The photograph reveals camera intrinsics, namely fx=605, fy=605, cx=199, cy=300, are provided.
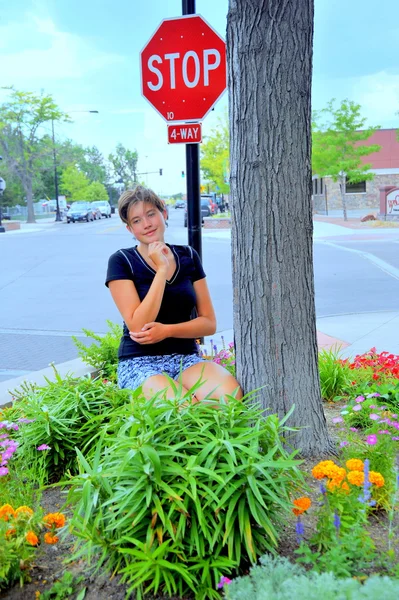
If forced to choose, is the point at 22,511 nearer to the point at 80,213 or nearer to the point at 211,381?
the point at 211,381

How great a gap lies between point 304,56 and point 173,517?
2.20 meters

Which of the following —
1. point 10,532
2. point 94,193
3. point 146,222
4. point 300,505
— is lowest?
point 10,532

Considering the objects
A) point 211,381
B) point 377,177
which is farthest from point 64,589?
point 377,177

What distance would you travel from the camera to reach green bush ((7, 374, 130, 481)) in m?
3.03

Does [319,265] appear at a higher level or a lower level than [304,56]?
lower

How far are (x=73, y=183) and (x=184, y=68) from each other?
79290mm

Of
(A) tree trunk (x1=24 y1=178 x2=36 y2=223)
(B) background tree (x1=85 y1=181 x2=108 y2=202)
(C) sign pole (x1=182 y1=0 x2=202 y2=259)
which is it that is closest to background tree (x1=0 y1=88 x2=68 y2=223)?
(A) tree trunk (x1=24 y1=178 x2=36 y2=223)

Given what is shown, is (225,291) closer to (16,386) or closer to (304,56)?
(16,386)

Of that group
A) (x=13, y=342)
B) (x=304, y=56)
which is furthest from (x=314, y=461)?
(x=13, y=342)

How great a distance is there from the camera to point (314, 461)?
9.88 feet

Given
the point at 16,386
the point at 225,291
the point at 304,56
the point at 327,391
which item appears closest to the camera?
the point at 304,56

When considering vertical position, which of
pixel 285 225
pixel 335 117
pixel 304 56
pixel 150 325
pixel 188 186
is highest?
pixel 335 117

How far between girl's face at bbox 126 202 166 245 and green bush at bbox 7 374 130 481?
2.96ft

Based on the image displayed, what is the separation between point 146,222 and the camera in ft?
11.5
